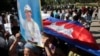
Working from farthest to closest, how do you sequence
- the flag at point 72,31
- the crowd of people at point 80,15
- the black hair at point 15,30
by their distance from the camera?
the crowd of people at point 80,15
the black hair at point 15,30
the flag at point 72,31

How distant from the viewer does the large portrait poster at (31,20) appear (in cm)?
495

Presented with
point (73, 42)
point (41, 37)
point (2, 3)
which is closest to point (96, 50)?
point (73, 42)

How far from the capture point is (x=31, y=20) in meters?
5.12

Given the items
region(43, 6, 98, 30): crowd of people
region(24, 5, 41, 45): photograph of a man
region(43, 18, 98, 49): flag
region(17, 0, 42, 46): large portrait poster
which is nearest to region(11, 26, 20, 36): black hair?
region(43, 18, 98, 49): flag

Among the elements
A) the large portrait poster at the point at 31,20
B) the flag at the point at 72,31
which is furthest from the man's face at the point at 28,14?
the flag at the point at 72,31

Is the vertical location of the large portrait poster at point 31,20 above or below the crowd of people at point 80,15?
above

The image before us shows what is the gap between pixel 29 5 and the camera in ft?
16.6

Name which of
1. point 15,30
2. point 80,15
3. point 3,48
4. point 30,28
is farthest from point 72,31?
point 80,15

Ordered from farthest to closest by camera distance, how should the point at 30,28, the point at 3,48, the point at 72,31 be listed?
the point at 3,48 → the point at 72,31 → the point at 30,28

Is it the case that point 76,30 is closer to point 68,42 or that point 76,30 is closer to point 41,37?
point 68,42

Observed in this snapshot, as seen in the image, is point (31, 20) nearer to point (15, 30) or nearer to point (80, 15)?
point (15, 30)

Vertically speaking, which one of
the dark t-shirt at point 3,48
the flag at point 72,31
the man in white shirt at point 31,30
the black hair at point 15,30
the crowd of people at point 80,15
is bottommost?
the crowd of people at point 80,15

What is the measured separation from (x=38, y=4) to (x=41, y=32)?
0.41 meters

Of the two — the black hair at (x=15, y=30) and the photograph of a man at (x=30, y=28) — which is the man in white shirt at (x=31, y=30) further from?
the black hair at (x=15, y=30)
